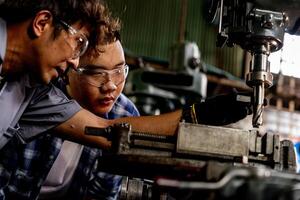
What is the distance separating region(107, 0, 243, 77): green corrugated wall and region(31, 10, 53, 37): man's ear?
170 inches

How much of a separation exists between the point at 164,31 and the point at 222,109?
16.2 ft

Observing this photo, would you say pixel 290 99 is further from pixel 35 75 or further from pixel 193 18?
pixel 35 75

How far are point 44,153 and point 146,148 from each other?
105cm

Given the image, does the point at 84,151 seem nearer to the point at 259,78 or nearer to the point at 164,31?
the point at 259,78

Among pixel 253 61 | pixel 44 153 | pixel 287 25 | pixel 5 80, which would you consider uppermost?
pixel 287 25

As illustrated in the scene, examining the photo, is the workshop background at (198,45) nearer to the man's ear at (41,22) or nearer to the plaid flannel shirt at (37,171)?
the plaid flannel shirt at (37,171)

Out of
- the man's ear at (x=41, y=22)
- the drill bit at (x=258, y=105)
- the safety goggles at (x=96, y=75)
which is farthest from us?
the safety goggles at (x=96, y=75)

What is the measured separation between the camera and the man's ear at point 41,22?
169 cm

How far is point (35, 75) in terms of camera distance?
5.68ft

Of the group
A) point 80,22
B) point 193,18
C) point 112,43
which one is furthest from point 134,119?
point 193,18

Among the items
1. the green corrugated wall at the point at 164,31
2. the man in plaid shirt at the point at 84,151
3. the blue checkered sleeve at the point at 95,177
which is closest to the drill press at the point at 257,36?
the man in plaid shirt at the point at 84,151

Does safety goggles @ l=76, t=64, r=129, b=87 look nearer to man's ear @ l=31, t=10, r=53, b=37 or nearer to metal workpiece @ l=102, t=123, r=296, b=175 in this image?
man's ear @ l=31, t=10, r=53, b=37

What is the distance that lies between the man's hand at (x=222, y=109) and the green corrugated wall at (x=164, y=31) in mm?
4506

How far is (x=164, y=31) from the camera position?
254 inches
